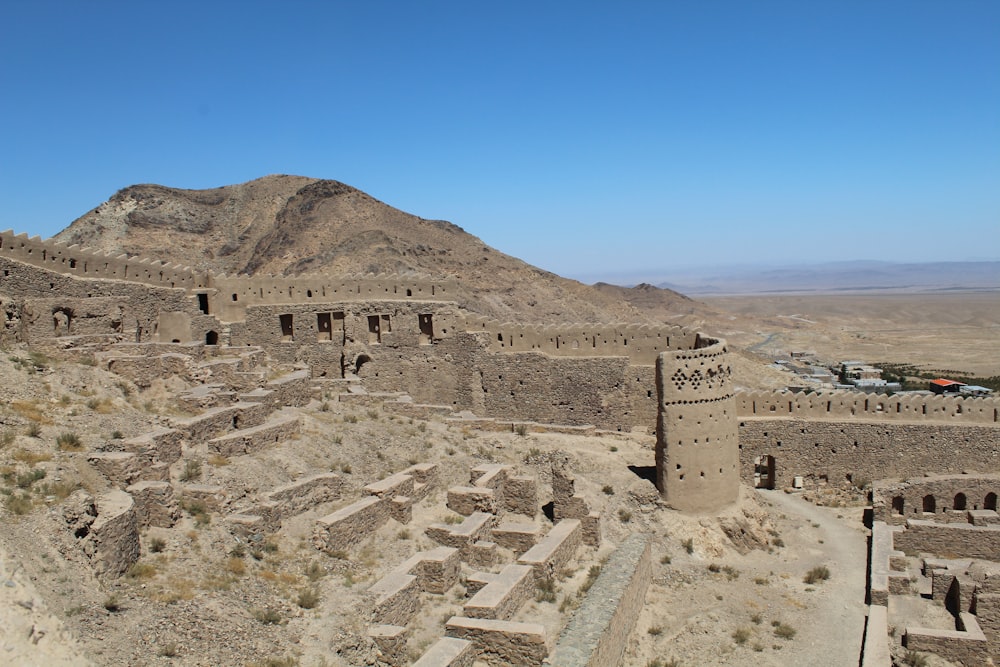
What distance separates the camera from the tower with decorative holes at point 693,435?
18125 mm

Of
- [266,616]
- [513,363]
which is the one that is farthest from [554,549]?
[513,363]

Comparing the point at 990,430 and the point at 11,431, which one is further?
the point at 990,430

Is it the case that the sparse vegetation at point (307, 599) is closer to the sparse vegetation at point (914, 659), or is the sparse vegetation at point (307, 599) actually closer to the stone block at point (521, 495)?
the stone block at point (521, 495)

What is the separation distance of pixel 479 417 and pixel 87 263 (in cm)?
1079

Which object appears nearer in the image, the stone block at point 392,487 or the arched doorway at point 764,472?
the stone block at point 392,487

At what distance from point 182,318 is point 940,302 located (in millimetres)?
170904

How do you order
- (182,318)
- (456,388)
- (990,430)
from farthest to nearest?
1. (456,388)
2. (990,430)
3. (182,318)

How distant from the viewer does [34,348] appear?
51.7ft

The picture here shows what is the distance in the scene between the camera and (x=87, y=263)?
761 inches

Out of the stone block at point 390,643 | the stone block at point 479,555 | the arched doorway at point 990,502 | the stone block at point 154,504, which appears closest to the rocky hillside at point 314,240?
the arched doorway at point 990,502

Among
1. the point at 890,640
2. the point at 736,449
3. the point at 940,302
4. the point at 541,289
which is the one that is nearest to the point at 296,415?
the point at 736,449

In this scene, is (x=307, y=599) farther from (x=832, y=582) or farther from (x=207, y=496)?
(x=832, y=582)

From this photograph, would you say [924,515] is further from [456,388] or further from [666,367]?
[456,388]

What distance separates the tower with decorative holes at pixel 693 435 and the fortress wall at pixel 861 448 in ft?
12.4
